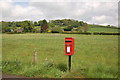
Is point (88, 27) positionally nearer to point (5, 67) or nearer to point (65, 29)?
point (65, 29)

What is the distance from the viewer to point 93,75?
5527 millimetres

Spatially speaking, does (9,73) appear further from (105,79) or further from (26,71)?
(105,79)

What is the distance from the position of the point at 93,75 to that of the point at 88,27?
141 ft

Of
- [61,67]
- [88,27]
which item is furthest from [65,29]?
[61,67]

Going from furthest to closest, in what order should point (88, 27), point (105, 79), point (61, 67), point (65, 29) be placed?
point (88, 27) → point (65, 29) → point (61, 67) → point (105, 79)

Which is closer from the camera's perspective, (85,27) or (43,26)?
(43,26)

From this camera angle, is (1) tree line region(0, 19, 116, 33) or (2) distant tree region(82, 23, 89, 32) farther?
(2) distant tree region(82, 23, 89, 32)

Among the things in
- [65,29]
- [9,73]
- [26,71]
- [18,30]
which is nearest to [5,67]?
[9,73]

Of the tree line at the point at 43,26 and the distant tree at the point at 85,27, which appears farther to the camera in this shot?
the distant tree at the point at 85,27

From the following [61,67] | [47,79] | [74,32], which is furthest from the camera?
[74,32]

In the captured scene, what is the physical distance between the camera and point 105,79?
17.3ft

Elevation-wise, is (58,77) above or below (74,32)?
below

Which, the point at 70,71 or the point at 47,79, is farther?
the point at 70,71

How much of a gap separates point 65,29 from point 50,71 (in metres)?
31.7
